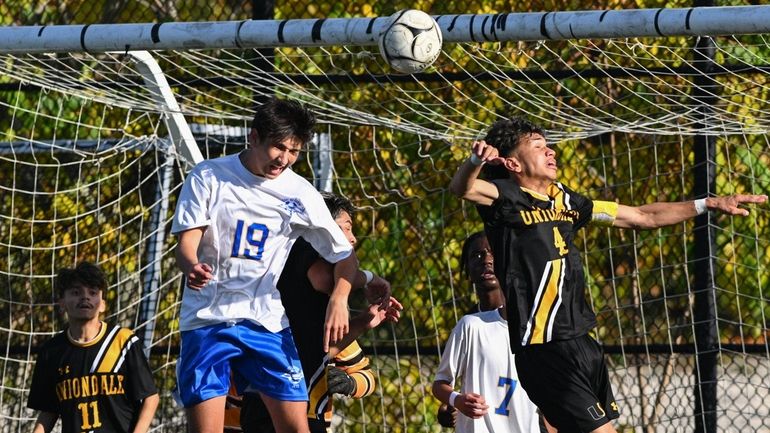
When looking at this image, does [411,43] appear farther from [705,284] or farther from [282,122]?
[705,284]

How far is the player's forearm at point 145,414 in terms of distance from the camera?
250 inches

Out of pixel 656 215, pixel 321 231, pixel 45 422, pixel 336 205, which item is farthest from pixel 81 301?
pixel 656 215

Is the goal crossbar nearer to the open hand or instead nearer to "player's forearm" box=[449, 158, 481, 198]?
"player's forearm" box=[449, 158, 481, 198]

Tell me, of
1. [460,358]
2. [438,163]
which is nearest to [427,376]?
[438,163]

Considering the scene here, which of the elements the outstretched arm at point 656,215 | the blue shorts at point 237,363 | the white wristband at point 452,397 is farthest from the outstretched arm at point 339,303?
the outstretched arm at point 656,215

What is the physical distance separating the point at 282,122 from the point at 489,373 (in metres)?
1.57

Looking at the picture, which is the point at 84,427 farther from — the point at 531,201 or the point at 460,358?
the point at 531,201

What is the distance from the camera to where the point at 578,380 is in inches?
205

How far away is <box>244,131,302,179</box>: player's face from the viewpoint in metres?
5.19

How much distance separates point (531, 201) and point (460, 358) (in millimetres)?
975

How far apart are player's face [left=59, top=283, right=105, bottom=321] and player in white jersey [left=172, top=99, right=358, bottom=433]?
133cm

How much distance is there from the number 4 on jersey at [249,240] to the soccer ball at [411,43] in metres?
0.94

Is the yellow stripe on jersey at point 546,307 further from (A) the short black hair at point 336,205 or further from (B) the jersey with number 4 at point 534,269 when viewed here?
(A) the short black hair at point 336,205

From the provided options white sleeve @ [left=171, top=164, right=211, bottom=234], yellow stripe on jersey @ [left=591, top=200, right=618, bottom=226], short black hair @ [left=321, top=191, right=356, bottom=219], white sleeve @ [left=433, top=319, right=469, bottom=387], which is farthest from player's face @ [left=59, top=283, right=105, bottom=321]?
yellow stripe on jersey @ [left=591, top=200, right=618, bottom=226]
